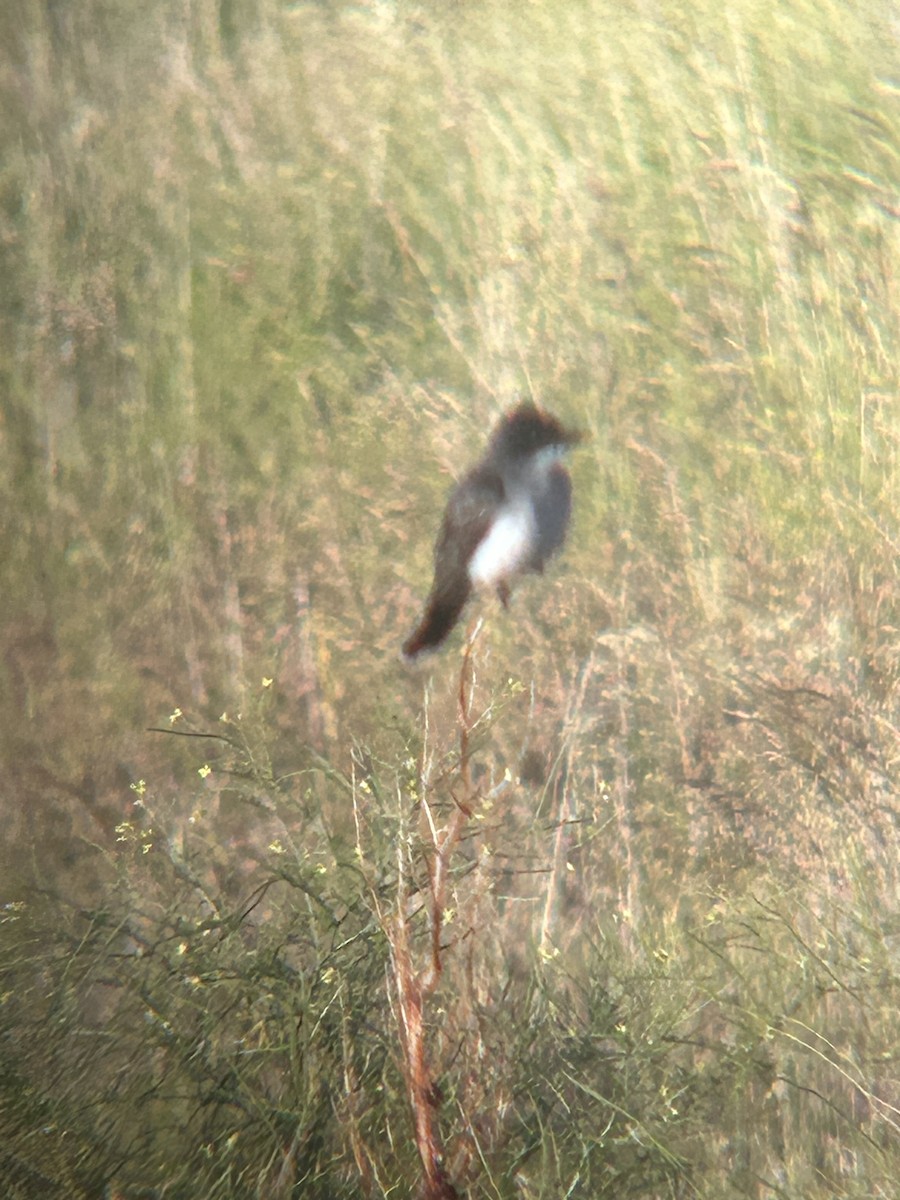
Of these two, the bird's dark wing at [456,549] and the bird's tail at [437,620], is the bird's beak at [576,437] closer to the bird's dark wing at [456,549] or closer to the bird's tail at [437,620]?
the bird's dark wing at [456,549]

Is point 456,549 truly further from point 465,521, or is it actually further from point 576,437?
point 576,437

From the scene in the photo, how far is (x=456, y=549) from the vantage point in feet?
5.84

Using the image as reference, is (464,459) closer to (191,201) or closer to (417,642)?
(417,642)

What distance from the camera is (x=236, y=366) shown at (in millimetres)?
1792

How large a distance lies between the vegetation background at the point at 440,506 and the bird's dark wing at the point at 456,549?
0.03 metres

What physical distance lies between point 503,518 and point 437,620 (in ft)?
0.62

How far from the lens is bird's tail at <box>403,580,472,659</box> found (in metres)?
1.74

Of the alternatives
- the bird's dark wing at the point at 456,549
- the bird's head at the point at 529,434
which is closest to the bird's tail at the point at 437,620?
the bird's dark wing at the point at 456,549

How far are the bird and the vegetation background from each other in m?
0.03

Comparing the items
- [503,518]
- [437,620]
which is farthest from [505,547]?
[437,620]

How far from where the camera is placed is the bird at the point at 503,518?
1771 mm

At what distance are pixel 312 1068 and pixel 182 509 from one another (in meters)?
0.81

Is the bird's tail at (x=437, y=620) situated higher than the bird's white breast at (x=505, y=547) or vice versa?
the bird's white breast at (x=505, y=547)

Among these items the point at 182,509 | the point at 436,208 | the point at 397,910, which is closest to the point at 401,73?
the point at 436,208
